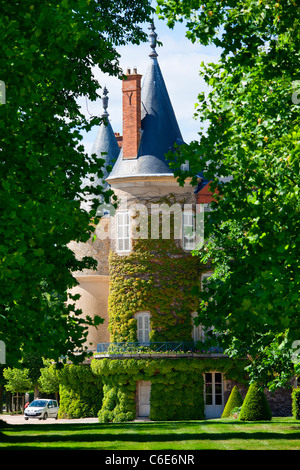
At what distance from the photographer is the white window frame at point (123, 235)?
126ft

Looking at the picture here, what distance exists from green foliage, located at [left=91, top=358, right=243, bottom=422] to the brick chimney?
10.8 meters

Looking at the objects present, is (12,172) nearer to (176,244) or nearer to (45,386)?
(176,244)

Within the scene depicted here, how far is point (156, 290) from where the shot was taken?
122 ft

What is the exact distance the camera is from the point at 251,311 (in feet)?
40.8

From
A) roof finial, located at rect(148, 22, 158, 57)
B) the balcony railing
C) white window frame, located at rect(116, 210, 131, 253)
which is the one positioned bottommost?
the balcony railing

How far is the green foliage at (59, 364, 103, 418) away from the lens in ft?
131

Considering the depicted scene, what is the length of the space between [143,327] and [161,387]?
10.3ft

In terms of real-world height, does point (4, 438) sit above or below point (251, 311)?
below

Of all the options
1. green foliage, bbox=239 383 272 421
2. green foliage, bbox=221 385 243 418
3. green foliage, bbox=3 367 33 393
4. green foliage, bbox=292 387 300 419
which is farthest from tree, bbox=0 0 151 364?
green foliage, bbox=3 367 33 393

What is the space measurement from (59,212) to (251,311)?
363 centimetres

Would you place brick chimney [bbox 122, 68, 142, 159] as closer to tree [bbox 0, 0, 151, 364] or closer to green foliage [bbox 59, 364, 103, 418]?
green foliage [bbox 59, 364, 103, 418]

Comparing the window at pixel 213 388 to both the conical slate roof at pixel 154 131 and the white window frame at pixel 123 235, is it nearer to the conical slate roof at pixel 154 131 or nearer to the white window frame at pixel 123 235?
the white window frame at pixel 123 235

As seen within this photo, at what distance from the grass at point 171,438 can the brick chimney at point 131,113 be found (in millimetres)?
16883

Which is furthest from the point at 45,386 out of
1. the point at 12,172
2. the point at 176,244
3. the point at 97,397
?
the point at 12,172
